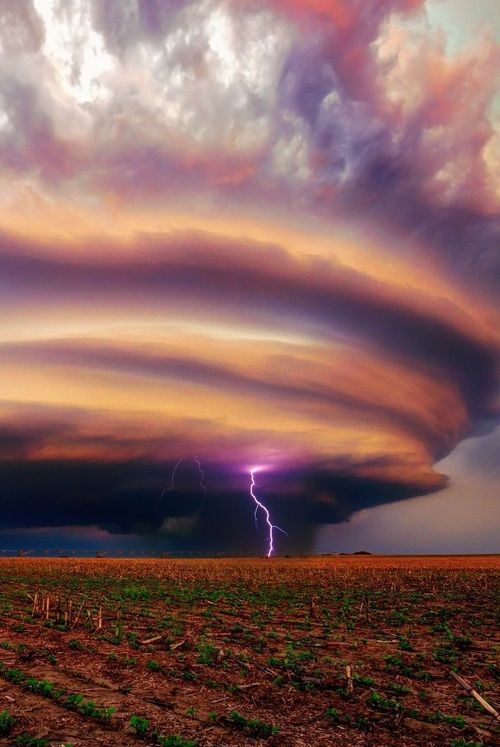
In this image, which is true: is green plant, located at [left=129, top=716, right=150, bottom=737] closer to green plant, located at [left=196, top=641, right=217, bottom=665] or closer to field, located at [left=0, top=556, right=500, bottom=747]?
field, located at [left=0, top=556, right=500, bottom=747]

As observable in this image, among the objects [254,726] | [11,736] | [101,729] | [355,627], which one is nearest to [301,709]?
[254,726]

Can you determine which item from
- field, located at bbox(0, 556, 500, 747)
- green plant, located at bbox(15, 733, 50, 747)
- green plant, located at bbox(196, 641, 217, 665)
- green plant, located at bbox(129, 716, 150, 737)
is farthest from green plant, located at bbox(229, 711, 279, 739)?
green plant, located at bbox(196, 641, 217, 665)

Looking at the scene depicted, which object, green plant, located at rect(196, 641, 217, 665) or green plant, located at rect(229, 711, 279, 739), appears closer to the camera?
green plant, located at rect(229, 711, 279, 739)

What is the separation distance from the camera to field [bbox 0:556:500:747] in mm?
13172

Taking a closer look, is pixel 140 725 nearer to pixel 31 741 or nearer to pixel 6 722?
pixel 31 741

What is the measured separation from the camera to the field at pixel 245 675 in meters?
13.2

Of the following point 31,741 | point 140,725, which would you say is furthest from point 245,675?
point 31,741

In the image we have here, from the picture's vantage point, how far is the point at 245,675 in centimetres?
1828

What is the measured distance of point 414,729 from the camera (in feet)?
46.1

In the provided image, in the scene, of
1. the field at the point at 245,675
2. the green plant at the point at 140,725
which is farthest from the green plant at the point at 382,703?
the green plant at the point at 140,725

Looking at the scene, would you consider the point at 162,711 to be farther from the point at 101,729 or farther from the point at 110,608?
the point at 110,608

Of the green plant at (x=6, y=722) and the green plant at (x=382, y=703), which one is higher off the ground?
the green plant at (x=6, y=722)

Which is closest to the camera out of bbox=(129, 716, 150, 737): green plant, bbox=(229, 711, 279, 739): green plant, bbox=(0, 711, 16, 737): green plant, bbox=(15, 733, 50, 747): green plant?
bbox=(15, 733, 50, 747): green plant

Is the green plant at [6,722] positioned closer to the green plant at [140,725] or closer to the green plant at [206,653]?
the green plant at [140,725]
